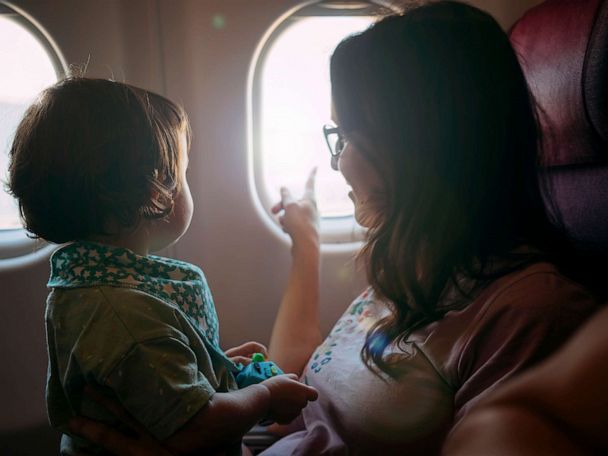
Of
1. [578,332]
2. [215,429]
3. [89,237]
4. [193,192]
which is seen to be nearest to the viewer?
[578,332]

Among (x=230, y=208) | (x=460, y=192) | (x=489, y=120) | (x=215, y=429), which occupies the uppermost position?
(x=489, y=120)

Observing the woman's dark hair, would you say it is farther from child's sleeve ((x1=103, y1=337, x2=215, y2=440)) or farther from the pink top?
child's sleeve ((x1=103, y1=337, x2=215, y2=440))

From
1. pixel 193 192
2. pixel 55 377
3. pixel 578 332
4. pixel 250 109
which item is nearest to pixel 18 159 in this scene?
pixel 55 377

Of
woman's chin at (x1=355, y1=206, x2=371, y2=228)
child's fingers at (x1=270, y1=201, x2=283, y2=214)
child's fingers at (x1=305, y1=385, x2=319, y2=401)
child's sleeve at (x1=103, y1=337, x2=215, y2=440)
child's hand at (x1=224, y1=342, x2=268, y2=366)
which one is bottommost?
child's hand at (x1=224, y1=342, x2=268, y2=366)

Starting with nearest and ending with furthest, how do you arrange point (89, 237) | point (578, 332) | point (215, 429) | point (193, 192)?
point (578, 332) → point (215, 429) → point (89, 237) → point (193, 192)

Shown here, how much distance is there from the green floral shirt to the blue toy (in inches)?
1.2

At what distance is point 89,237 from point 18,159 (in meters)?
0.17

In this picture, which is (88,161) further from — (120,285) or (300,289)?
(300,289)

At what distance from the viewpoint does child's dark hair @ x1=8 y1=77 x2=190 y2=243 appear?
83cm

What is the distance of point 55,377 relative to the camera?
0.87 meters

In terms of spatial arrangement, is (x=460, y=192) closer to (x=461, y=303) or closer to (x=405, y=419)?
(x=461, y=303)

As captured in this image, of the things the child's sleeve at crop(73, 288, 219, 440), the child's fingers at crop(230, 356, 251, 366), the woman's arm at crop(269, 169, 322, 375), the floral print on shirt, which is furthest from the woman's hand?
the child's sleeve at crop(73, 288, 219, 440)

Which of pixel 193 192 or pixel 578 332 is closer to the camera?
pixel 578 332

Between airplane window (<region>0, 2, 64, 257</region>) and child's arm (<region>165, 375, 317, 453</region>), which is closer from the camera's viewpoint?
child's arm (<region>165, 375, 317, 453</region>)
